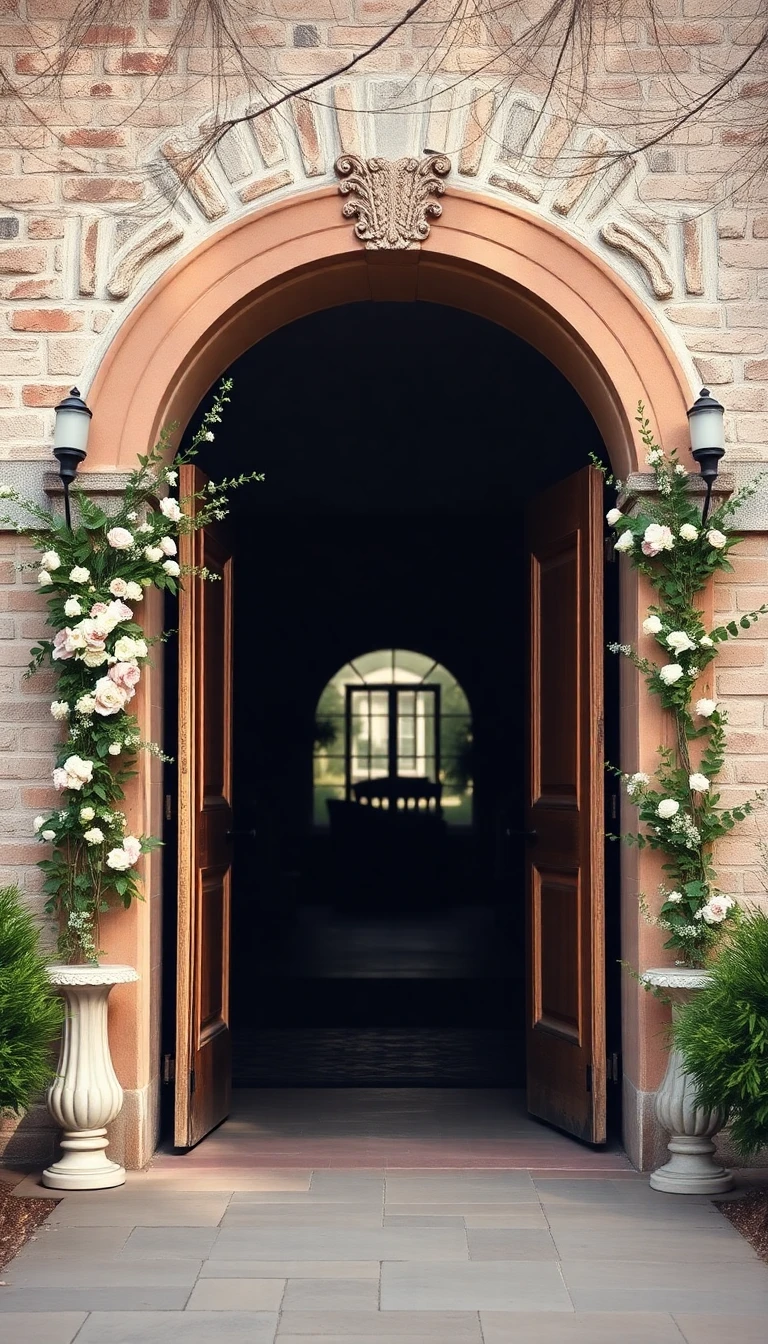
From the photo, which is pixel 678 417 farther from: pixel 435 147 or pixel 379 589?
pixel 379 589

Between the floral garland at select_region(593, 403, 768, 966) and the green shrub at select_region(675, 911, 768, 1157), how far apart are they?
468 mm

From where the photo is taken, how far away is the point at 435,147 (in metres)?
4.72

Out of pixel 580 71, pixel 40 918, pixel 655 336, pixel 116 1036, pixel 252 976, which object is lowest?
pixel 252 976

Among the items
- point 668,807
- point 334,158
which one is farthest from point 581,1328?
point 334,158

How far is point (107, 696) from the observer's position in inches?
172

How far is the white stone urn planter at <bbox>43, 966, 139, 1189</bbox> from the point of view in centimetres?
427

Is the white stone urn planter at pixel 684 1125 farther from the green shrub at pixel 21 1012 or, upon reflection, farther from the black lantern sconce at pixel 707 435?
the green shrub at pixel 21 1012

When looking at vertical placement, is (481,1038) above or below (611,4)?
below

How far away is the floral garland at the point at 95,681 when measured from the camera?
14.4 ft

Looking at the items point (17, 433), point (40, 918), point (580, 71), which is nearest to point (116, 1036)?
point (40, 918)

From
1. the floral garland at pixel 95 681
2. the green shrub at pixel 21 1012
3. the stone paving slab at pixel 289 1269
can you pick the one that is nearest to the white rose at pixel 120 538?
the floral garland at pixel 95 681

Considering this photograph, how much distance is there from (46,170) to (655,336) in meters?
2.12

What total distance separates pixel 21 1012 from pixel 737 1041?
1.96 metres

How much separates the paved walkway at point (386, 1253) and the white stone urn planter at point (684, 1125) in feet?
0.30
